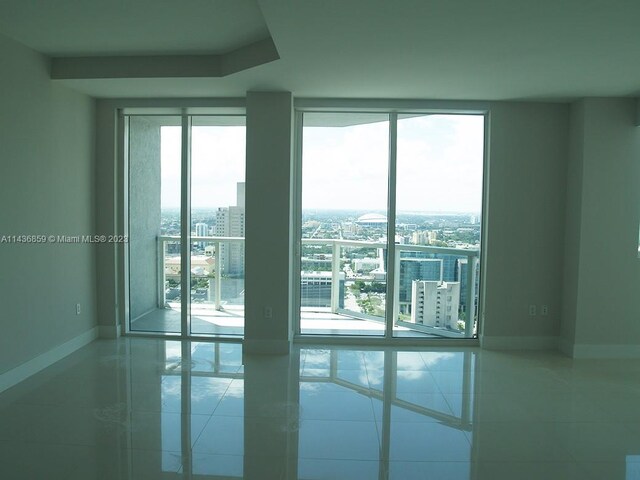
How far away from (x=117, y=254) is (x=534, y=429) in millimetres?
4213

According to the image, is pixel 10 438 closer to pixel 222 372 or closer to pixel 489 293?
pixel 222 372

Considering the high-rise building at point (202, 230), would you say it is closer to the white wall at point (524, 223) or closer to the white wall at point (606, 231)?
the white wall at point (524, 223)

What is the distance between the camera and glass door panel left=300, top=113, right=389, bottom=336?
4898 mm

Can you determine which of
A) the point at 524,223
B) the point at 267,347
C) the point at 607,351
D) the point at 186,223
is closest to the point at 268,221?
the point at 186,223

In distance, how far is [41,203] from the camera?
3.97 metres

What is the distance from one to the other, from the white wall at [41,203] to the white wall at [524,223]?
162 inches

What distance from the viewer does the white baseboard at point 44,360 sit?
3584 millimetres

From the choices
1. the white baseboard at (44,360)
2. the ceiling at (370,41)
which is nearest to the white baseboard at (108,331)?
the white baseboard at (44,360)

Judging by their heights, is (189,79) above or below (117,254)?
above

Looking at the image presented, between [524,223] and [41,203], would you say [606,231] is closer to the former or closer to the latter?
[524,223]

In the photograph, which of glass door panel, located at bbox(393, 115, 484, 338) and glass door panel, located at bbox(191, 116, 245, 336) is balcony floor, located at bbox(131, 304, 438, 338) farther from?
glass door panel, located at bbox(393, 115, 484, 338)

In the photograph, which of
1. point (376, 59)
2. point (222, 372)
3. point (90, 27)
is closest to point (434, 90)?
point (376, 59)

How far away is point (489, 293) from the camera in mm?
4820

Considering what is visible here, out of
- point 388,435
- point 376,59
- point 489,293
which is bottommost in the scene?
point 388,435
